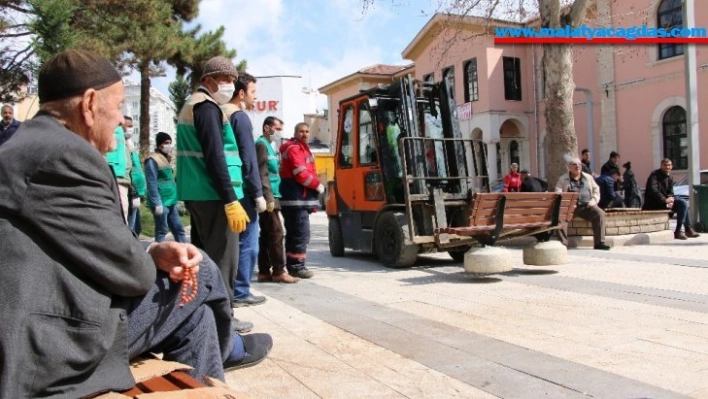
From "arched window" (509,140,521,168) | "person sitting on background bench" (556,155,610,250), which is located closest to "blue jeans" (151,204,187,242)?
"person sitting on background bench" (556,155,610,250)

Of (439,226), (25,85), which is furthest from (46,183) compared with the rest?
(25,85)

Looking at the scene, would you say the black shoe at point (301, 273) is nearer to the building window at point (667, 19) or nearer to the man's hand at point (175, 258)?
the man's hand at point (175, 258)

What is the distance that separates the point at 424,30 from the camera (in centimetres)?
3519

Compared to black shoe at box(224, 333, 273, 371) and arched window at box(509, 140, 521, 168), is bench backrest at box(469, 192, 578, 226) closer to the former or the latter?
black shoe at box(224, 333, 273, 371)

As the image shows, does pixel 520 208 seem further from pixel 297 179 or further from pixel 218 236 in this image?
pixel 218 236

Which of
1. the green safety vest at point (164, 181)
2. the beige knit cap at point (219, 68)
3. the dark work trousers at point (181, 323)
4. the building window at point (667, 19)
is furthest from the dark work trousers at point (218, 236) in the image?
the building window at point (667, 19)

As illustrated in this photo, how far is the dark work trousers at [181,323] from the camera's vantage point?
2.04 metres

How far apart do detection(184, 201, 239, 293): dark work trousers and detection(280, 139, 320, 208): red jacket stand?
2993 mm

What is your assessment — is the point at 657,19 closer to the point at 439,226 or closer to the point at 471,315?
the point at 439,226

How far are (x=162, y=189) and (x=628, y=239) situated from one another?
7.48 m

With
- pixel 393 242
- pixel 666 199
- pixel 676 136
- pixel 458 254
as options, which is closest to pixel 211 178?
pixel 393 242

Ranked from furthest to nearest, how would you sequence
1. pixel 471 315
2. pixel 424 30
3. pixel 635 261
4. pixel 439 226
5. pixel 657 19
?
pixel 424 30 → pixel 657 19 → pixel 635 261 → pixel 439 226 → pixel 471 315

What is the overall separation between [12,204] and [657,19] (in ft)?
91.1

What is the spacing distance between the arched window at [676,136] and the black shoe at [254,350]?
2468 centimetres
